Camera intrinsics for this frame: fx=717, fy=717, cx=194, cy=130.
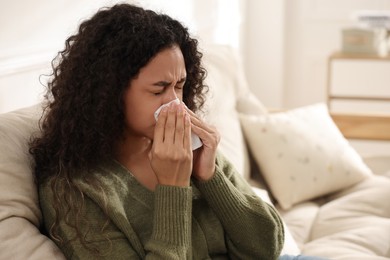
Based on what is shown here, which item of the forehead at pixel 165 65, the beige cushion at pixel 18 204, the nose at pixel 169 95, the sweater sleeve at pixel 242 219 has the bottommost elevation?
the sweater sleeve at pixel 242 219

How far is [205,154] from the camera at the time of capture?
1396 millimetres

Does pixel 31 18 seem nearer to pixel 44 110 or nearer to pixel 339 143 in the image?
pixel 44 110

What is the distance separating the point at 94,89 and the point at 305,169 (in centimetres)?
131

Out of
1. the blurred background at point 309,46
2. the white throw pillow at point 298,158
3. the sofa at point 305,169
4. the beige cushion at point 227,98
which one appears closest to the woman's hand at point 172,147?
the sofa at point 305,169

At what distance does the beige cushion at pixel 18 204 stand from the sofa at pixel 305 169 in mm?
785

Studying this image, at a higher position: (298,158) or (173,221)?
(173,221)

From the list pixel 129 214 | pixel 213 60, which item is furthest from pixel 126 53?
pixel 213 60

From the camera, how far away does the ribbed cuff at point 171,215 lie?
1253 millimetres

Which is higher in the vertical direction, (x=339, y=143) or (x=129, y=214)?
(x=129, y=214)

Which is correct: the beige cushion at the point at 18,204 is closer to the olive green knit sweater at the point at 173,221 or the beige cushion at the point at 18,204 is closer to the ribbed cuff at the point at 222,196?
the olive green knit sweater at the point at 173,221

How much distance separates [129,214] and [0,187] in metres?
0.24

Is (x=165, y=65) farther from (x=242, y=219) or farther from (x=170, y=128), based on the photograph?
(x=242, y=219)

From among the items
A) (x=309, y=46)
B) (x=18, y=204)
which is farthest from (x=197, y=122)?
(x=309, y=46)

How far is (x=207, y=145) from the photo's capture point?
139cm
